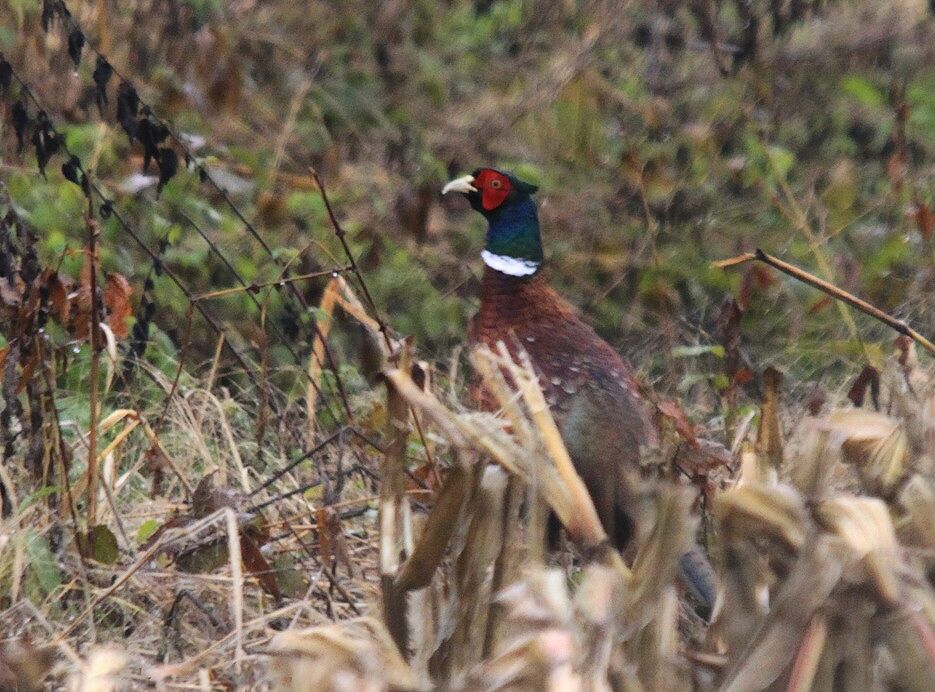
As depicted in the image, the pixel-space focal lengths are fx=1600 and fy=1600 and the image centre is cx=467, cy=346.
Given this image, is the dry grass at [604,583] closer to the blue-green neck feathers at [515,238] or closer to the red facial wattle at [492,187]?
the blue-green neck feathers at [515,238]

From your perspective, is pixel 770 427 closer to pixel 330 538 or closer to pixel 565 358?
pixel 330 538

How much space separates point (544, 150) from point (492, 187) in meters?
2.35

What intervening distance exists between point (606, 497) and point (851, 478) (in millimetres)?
518

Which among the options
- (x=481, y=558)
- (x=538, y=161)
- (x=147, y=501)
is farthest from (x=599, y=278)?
(x=481, y=558)

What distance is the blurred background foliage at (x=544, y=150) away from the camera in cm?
589

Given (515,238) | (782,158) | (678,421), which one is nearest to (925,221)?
(515,238)

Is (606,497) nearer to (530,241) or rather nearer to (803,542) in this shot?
(803,542)


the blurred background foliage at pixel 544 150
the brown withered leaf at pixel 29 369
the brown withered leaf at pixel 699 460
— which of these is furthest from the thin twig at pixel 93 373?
the blurred background foliage at pixel 544 150

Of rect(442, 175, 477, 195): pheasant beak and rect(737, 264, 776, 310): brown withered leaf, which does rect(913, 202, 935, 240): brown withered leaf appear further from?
rect(442, 175, 477, 195): pheasant beak

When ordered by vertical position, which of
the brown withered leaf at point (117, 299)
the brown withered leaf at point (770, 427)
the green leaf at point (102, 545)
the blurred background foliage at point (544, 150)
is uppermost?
the brown withered leaf at point (770, 427)

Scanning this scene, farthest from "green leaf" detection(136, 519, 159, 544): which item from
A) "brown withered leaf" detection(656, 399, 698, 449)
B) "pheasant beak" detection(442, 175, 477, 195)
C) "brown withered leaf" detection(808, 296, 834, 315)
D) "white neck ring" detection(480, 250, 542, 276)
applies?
"brown withered leaf" detection(808, 296, 834, 315)

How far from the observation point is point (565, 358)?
403cm

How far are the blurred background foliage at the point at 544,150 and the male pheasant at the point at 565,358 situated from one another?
1.55ft

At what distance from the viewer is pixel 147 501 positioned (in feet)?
12.4
